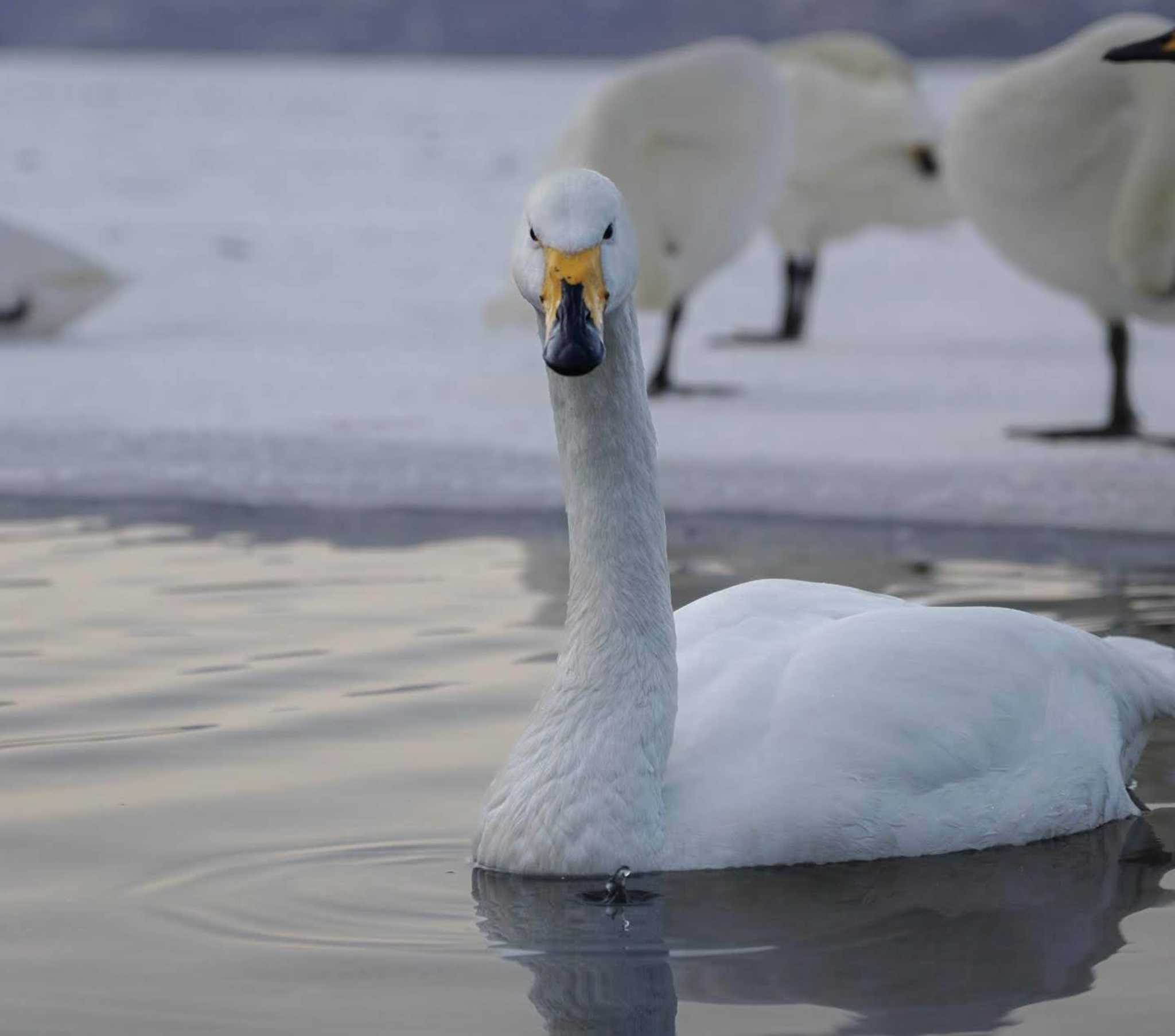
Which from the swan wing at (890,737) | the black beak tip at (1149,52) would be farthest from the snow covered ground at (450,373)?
the swan wing at (890,737)

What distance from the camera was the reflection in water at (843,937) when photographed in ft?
10.7

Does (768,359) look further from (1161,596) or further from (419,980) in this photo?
(419,980)

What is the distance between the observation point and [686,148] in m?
9.15

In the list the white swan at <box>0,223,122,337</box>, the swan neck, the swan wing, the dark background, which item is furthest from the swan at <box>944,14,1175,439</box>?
the dark background

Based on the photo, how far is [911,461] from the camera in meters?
7.77

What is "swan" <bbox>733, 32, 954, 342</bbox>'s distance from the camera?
11.9 m

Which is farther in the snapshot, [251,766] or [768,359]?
[768,359]

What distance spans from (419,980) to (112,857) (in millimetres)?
792

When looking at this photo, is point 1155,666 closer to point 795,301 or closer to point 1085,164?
point 1085,164

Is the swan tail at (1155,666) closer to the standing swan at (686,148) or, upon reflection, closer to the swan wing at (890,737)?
the swan wing at (890,737)

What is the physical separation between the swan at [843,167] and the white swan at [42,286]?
3.12 m

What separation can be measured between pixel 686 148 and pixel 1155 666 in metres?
4.95

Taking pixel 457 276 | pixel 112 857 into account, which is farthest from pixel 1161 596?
pixel 457 276

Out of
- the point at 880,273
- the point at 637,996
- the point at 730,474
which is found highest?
the point at 880,273
